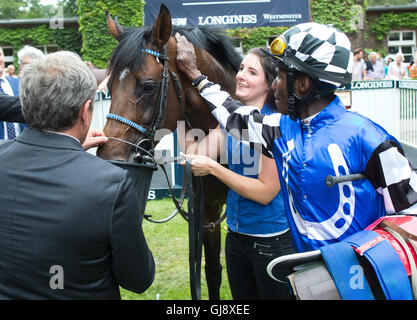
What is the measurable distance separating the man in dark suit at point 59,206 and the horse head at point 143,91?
0.75m

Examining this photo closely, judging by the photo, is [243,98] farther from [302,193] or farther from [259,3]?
[259,3]

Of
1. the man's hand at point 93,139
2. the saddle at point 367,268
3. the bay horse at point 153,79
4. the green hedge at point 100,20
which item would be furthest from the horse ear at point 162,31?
the green hedge at point 100,20

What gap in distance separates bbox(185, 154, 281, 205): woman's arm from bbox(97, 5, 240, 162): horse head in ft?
1.01

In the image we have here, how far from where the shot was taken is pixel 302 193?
5.35 feet

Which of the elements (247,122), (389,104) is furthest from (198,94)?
(389,104)

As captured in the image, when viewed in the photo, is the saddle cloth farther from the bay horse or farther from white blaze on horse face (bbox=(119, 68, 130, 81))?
white blaze on horse face (bbox=(119, 68, 130, 81))

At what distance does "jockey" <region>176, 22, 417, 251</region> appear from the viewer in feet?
4.92

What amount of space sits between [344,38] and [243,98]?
3.01 ft

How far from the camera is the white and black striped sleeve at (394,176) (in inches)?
57.8

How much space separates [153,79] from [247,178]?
0.77m

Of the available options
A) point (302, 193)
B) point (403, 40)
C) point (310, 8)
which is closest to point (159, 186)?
point (302, 193)

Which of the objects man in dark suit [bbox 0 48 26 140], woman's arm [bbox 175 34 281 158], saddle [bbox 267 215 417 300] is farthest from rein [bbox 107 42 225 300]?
man in dark suit [bbox 0 48 26 140]

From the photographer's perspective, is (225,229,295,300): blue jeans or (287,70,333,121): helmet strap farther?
(225,229,295,300): blue jeans

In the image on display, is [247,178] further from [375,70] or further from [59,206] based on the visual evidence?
[375,70]
